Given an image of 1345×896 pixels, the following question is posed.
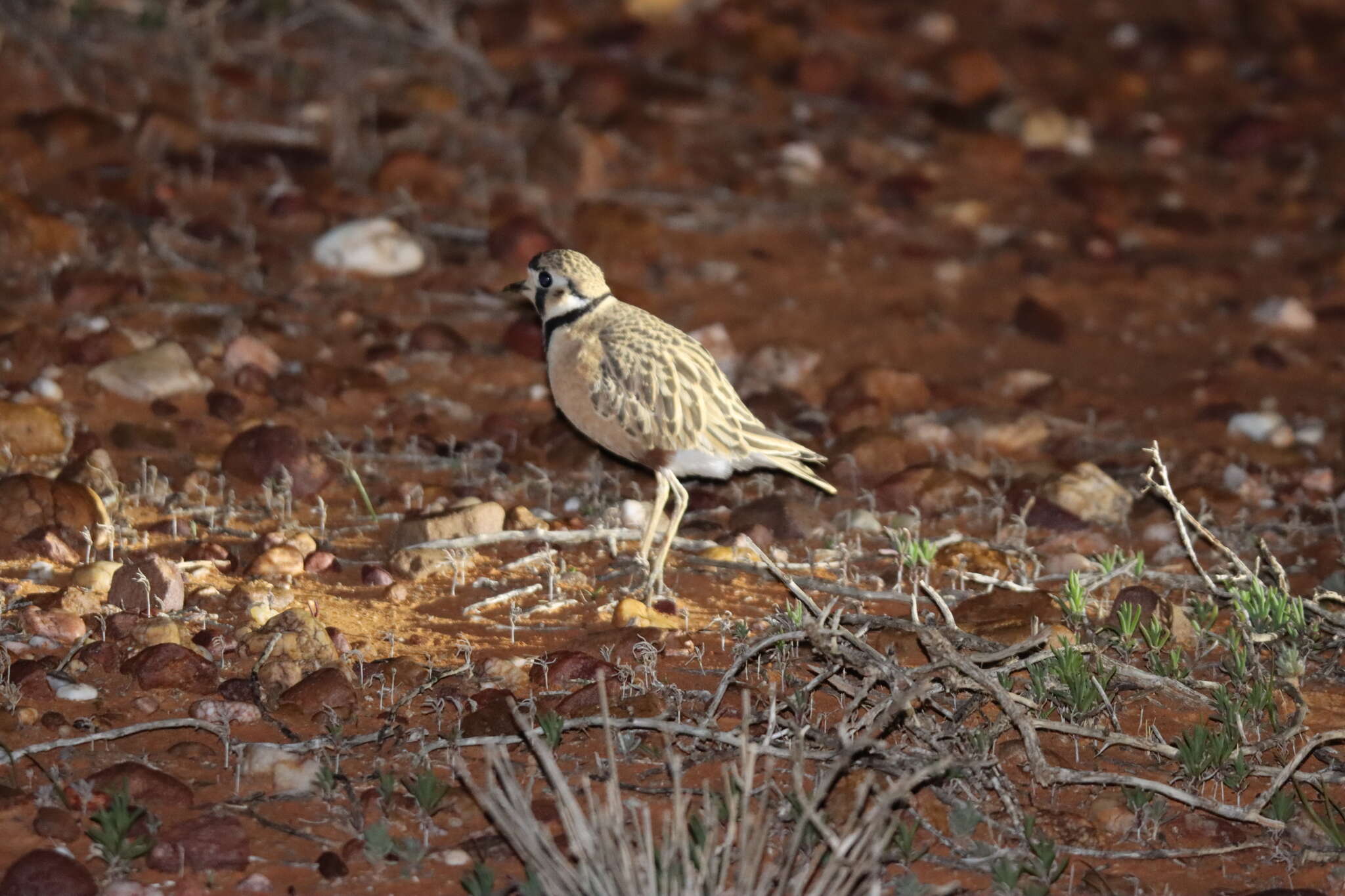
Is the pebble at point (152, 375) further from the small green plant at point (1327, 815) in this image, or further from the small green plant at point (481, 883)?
the small green plant at point (1327, 815)

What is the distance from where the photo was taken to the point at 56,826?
356cm

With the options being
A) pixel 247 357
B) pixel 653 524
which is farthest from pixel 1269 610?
pixel 247 357

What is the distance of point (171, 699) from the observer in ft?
13.8

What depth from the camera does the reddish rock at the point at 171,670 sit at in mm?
4230

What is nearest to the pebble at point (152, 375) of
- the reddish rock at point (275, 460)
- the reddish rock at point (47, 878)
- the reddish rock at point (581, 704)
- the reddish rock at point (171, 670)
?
the reddish rock at point (275, 460)

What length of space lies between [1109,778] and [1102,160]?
682 centimetres

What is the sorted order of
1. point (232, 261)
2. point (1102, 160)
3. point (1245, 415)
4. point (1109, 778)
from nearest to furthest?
point (1109, 778) → point (1245, 415) → point (232, 261) → point (1102, 160)

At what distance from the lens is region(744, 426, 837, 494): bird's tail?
17.0ft

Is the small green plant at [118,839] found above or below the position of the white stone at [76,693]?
above

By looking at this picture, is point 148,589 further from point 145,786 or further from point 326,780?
point 326,780

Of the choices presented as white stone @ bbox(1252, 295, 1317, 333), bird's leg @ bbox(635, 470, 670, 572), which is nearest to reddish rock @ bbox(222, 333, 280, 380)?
bird's leg @ bbox(635, 470, 670, 572)

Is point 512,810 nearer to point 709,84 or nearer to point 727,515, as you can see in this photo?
point 727,515

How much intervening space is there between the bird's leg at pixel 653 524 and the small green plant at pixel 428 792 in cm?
147

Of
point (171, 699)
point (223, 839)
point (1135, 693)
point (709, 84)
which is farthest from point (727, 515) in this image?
point (709, 84)
